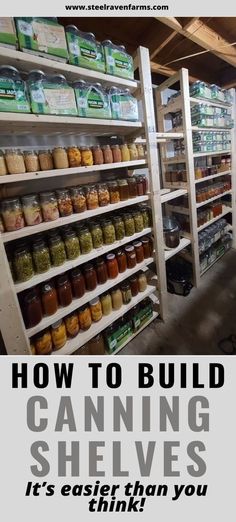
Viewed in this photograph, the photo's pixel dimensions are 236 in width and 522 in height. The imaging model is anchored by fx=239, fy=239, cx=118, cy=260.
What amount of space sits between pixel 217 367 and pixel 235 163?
2.21 m

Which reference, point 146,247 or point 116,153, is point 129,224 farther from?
point 116,153

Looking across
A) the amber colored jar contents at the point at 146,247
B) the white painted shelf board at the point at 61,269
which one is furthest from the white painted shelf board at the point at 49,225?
the amber colored jar contents at the point at 146,247

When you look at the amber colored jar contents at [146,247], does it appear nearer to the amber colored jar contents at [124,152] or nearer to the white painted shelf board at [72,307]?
the white painted shelf board at [72,307]

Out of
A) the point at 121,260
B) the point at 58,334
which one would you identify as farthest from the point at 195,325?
the point at 58,334

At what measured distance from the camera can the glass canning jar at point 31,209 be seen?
37.2 inches

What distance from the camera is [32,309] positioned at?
3.29 feet

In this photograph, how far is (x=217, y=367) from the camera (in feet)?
3.05

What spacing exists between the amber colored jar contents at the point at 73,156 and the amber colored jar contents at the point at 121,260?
20.6 inches

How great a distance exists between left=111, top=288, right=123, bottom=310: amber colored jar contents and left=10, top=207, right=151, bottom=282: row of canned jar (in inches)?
11.6

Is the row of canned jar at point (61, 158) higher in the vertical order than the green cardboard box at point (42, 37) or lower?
lower

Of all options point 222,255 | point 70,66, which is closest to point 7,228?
point 70,66

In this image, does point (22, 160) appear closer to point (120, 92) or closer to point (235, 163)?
point (120, 92)

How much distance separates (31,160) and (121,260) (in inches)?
26.7

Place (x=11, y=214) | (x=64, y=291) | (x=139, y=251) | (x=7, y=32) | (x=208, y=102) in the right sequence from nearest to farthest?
(x=7, y=32)
(x=11, y=214)
(x=64, y=291)
(x=139, y=251)
(x=208, y=102)
